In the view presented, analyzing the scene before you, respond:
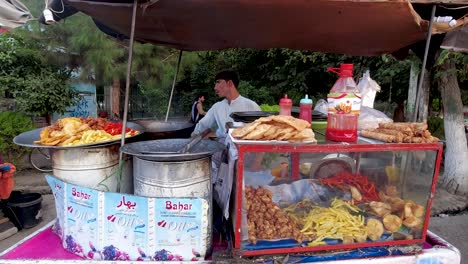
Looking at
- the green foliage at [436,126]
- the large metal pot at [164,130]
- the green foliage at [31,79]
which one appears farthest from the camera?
the green foliage at [436,126]

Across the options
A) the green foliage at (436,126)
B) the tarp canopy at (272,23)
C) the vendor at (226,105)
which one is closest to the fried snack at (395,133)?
the tarp canopy at (272,23)

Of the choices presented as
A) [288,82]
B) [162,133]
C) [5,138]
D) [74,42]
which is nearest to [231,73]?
[162,133]

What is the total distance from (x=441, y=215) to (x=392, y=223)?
3.66 meters

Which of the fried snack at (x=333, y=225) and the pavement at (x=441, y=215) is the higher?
the fried snack at (x=333, y=225)

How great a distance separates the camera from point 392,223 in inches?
74.7

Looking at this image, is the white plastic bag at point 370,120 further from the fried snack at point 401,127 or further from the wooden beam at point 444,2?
the wooden beam at point 444,2

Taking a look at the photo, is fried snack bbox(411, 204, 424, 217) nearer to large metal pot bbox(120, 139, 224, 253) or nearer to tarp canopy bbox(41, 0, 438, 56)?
tarp canopy bbox(41, 0, 438, 56)

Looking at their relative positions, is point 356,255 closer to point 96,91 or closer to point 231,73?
point 231,73

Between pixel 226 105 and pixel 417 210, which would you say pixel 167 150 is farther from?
pixel 226 105

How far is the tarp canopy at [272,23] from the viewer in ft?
5.80

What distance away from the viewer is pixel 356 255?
182 cm

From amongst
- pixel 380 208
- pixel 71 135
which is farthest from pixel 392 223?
pixel 71 135

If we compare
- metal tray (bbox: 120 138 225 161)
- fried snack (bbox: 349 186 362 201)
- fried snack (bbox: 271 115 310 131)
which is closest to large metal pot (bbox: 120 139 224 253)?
metal tray (bbox: 120 138 225 161)

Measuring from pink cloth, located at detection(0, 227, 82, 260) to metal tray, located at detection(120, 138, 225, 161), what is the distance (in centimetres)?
75
